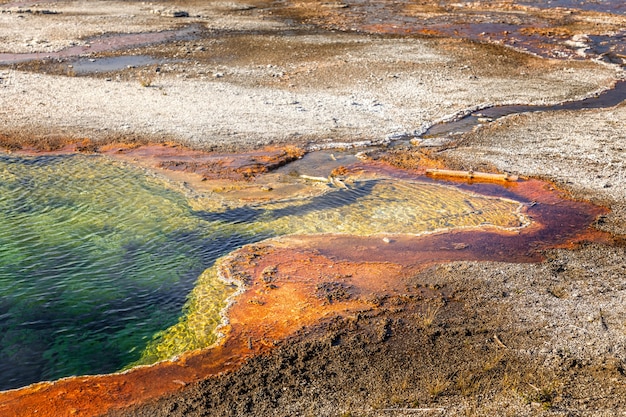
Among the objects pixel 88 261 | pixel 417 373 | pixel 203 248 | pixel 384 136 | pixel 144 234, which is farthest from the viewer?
pixel 384 136

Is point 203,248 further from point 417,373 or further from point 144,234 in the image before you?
A: point 417,373

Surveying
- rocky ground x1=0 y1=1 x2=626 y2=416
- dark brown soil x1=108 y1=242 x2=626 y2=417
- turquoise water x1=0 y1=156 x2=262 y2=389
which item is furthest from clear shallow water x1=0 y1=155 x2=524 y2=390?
rocky ground x1=0 y1=1 x2=626 y2=416

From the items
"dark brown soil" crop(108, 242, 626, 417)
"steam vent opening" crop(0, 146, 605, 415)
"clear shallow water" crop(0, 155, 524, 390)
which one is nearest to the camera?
"dark brown soil" crop(108, 242, 626, 417)

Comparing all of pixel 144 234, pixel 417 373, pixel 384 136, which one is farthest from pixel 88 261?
pixel 384 136

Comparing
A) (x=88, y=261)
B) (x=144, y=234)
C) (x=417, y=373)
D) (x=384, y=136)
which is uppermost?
(x=384, y=136)

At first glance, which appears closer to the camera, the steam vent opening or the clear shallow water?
the steam vent opening

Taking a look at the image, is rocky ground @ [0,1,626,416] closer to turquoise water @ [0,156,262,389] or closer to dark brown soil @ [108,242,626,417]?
dark brown soil @ [108,242,626,417]

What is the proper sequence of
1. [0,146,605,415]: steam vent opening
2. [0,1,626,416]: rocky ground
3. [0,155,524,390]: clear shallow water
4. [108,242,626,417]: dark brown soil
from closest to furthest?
[108,242,626,417]: dark brown soil
[0,1,626,416]: rocky ground
[0,146,605,415]: steam vent opening
[0,155,524,390]: clear shallow water
